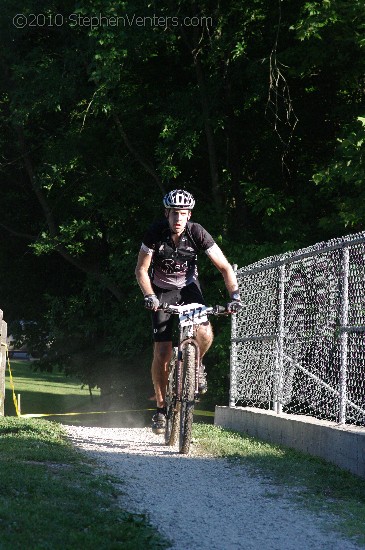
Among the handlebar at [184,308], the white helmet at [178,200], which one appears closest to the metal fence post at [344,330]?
the handlebar at [184,308]

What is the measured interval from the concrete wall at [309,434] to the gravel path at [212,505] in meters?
0.81

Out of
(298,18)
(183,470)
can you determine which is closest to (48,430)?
(183,470)

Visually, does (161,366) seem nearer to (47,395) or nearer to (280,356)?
(280,356)

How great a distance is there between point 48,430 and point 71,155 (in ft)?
50.5

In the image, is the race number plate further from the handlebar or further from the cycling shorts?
the cycling shorts

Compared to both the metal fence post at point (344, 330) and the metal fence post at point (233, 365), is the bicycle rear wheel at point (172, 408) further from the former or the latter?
the metal fence post at point (233, 365)

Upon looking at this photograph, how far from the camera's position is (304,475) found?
827cm

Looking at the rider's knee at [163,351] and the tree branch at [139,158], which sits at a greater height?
the tree branch at [139,158]

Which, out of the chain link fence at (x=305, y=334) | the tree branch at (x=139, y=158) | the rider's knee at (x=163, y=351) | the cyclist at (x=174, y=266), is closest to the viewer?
the chain link fence at (x=305, y=334)

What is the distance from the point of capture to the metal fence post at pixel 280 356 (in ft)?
37.2

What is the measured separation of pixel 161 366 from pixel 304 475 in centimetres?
210

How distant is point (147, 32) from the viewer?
22.4 m

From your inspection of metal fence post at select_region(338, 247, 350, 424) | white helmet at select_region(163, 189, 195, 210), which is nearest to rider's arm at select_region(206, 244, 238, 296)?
white helmet at select_region(163, 189, 195, 210)

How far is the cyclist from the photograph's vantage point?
9312 millimetres
